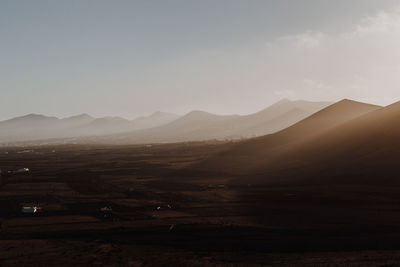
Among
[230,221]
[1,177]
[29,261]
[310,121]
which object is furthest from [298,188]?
[310,121]

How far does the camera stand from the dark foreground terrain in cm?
2277

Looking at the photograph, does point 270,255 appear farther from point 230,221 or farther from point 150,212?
point 150,212

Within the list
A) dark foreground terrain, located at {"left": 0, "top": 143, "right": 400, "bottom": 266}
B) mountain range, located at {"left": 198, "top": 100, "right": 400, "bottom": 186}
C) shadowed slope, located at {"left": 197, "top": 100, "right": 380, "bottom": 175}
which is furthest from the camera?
shadowed slope, located at {"left": 197, "top": 100, "right": 380, "bottom": 175}

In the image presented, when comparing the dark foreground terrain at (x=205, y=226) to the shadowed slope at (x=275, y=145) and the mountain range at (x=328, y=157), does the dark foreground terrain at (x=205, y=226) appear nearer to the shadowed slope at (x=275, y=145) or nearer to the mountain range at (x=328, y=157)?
the mountain range at (x=328, y=157)

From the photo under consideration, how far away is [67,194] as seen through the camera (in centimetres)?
4959

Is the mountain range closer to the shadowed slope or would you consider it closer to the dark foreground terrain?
the shadowed slope

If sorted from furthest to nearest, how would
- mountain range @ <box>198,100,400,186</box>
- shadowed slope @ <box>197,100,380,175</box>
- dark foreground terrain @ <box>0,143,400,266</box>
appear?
1. shadowed slope @ <box>197,100,380,175</box>
2. mountain range @ <box>198,100,400,186</box>
3. dark foreground terrain @ <box>0,143,400,266</box>

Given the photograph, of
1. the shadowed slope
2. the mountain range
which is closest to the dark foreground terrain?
the mountain range

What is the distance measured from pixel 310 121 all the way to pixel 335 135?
1535 inches

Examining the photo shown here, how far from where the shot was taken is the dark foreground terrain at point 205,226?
22766mm

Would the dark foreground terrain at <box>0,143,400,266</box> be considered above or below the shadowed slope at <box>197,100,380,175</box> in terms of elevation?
below

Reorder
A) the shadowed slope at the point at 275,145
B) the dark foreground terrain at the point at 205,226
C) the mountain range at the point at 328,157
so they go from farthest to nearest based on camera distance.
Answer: the shadowed slope at the point at 275,145
the mountain range at the point at 328,157
the dark foreground terrain at the point at 205,226

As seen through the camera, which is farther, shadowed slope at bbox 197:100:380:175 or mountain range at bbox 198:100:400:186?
shadowed slope at bbox 197:100:380:175

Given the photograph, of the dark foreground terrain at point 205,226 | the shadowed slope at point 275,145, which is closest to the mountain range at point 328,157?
the shadowed slope at point 275,145
